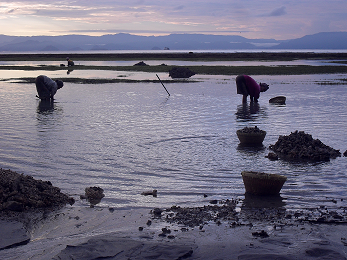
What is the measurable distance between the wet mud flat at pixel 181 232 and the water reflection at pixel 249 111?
9357 millimetres

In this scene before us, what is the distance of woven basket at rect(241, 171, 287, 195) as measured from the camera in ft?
21.6

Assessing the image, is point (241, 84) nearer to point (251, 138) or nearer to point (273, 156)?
point (251, 138)

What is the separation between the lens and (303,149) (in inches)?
375

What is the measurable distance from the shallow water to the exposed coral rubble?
292mm

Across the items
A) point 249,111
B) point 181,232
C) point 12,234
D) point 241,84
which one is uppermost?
point 241,84

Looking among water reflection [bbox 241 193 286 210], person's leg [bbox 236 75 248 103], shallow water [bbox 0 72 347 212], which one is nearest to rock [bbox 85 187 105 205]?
shallow water [bbox 0 72 347 212]

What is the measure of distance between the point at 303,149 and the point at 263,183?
337cm

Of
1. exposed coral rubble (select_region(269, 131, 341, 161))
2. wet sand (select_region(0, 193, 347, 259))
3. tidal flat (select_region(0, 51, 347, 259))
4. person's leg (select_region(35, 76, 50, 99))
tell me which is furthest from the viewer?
person's leg (select_region(35, 76, 50, 99))

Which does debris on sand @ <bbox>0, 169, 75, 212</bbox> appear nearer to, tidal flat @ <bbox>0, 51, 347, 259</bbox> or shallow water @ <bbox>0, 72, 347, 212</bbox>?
tidal flat @ <bbox>0, 51, 347, 259</bbox>

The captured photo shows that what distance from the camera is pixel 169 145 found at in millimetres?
10680

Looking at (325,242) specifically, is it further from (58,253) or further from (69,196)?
(69,196)

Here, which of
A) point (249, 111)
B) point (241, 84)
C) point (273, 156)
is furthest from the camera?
point (241, 84)

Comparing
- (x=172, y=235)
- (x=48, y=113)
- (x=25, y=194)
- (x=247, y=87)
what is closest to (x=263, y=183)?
(x=172, y=235)

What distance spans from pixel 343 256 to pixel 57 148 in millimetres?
7614
